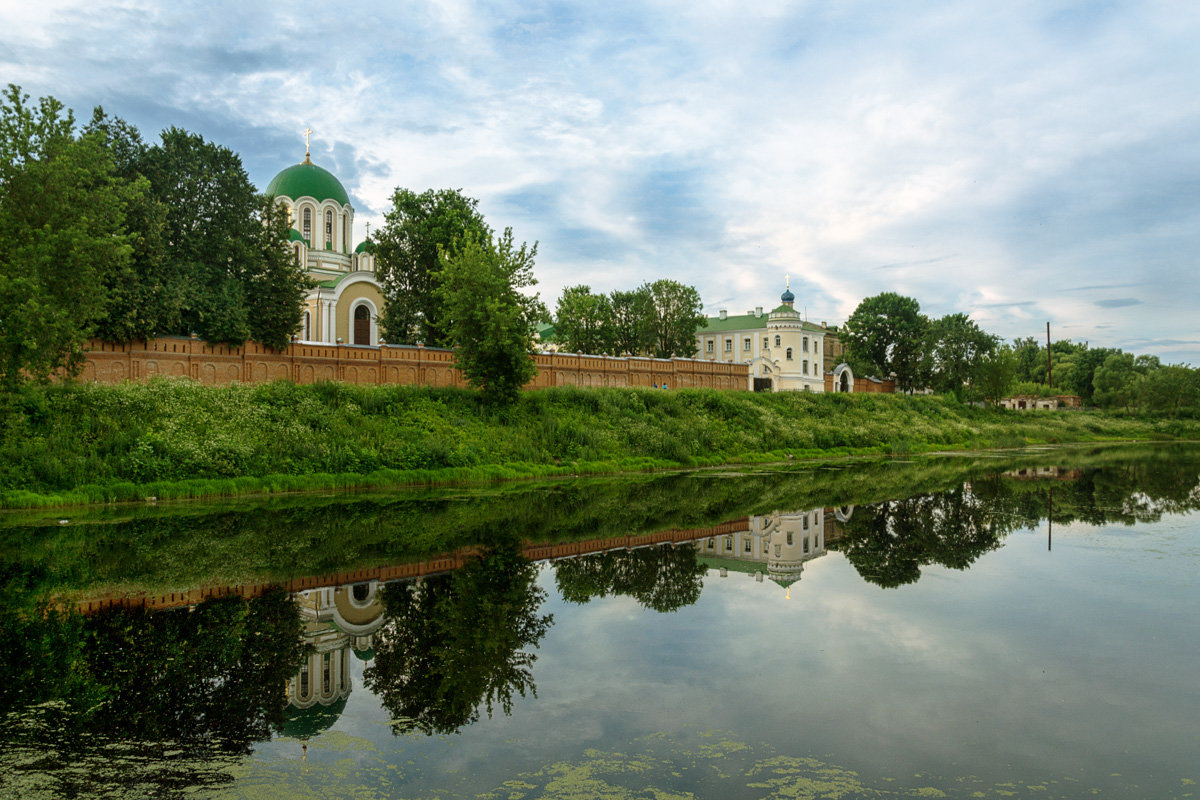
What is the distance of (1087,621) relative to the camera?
7.49 m

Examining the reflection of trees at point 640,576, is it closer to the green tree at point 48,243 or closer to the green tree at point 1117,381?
the green tree at point 48,243

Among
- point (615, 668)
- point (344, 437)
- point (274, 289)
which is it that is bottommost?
point (615, 668)

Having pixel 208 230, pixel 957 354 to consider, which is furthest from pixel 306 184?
pixel 957 354

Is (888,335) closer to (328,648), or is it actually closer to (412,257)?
(412,257)

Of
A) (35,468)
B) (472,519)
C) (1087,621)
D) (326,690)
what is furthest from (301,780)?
(35,468)

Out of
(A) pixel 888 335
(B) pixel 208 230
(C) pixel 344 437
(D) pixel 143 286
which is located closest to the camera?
(C) pixel 344 437

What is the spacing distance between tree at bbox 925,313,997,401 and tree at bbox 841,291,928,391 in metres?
4.14

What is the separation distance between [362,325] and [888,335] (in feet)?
161

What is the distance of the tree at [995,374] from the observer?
199 feet

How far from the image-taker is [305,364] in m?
29.5

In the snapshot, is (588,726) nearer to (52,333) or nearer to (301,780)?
(301,780)

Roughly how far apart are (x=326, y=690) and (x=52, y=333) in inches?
714

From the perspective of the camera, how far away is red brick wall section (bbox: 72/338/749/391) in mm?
25516

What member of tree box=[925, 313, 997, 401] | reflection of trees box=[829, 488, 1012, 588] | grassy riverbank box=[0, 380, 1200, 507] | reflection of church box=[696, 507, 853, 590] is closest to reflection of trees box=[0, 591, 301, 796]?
reflection of church box=[696, 507, 853, 590]
